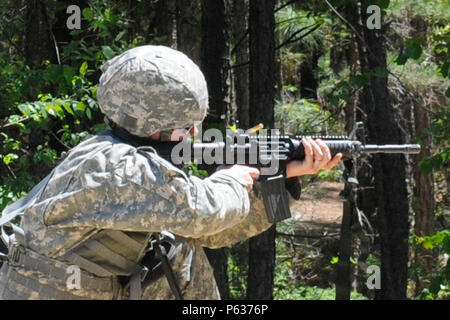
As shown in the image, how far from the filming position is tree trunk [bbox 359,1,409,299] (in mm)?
7902

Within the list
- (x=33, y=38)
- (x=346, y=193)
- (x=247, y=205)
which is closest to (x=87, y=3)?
(x=33, y=38)

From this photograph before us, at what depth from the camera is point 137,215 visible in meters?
3.01

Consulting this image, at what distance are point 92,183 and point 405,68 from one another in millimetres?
7938

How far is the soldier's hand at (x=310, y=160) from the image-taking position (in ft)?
12.0

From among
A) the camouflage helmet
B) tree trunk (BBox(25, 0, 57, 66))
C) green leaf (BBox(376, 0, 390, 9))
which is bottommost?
the camouflage helmet

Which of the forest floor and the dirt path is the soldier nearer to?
the forest floor

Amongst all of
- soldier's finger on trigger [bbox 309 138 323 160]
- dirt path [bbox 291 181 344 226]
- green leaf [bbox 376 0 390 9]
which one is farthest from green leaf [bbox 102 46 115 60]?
dirt path [bbox 291 181 344 226]

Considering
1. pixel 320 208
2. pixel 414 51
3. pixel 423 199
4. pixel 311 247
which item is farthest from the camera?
pixel 320 208

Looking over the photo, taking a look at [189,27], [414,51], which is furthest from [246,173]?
[189,27]

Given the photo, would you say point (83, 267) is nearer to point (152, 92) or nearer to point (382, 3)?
point (152, 92)

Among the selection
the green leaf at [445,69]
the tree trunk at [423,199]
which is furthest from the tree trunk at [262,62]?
the tree trunk at [423,199]

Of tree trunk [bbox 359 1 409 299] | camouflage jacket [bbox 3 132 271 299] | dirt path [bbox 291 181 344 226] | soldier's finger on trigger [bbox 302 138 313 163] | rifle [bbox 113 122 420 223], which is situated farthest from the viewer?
dirt path [bbox 291 181 344 226]

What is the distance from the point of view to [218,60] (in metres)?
6.65

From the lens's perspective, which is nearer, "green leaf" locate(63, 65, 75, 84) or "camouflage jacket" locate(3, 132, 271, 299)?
"camouflage jacket" locate(3, 132, 271, 299)
